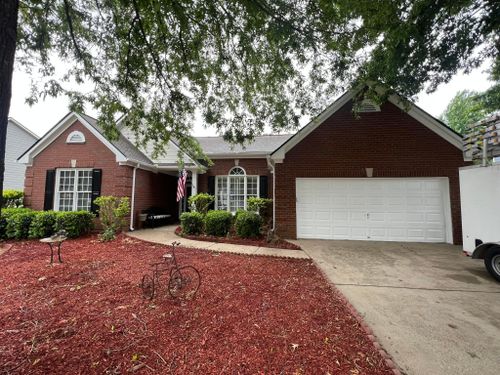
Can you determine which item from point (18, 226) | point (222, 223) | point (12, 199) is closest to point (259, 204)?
point (222, 223)

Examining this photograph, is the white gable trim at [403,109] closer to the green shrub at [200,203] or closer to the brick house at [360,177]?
the brick house at [360,177]

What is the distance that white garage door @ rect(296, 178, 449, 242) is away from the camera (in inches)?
344

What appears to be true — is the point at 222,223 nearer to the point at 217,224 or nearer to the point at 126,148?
the point at 217,224

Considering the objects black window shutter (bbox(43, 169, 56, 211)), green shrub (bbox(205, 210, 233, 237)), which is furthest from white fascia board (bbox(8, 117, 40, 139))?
green shrub (bbox(205, 210, 233, 237))

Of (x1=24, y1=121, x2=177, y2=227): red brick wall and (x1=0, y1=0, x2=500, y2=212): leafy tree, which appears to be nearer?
(x1=0, y1=0, x2=500, y2=212): leafy tree

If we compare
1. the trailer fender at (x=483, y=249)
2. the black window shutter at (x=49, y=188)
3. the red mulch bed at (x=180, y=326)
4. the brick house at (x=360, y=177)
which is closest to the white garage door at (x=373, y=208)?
the brick house at (x=360, y=177)

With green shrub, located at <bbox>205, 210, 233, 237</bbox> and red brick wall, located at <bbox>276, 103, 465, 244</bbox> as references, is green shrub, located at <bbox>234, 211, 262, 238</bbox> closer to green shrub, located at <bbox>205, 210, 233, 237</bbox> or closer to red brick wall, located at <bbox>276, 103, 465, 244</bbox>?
green shrub, located at <bbox>205, 210, 233, 237</bbox>

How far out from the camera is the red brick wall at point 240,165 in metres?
12.6

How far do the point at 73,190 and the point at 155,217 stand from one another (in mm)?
3951

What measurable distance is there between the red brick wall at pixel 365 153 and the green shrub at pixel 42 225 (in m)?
8.87

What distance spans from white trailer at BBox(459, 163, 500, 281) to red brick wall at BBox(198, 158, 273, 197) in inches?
308

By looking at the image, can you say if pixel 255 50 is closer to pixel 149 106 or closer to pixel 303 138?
pixel 149 106

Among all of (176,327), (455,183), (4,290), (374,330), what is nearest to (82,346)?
(176,327)

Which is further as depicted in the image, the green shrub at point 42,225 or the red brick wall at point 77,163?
the red brick wall at point 77,163
